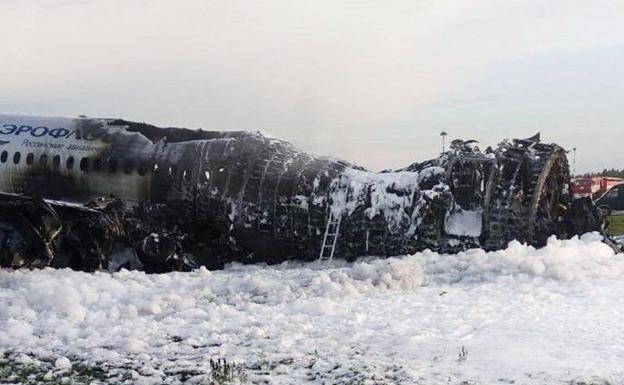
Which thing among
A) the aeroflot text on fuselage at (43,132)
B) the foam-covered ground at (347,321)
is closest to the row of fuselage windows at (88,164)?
the aeroflot text on fuselage at (43,132)

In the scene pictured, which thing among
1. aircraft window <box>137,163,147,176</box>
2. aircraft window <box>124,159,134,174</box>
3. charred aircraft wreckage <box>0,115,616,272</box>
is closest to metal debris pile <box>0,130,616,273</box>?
charred aircraft wreckage <box>0,115,616,272</box>

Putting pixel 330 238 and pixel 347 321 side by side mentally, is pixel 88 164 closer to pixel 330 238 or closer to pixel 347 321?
pixel 330 238

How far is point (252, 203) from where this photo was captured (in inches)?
575

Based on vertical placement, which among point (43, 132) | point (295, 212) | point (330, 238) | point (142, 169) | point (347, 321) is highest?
point (43, 132)

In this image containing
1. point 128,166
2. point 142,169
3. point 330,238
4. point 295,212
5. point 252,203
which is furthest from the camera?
point 128,166

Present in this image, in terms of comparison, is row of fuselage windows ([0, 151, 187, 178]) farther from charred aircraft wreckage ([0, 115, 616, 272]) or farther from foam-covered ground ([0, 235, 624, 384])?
foam-covered ground ([0, 235, 624, 384])

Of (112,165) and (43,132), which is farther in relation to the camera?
(43,132)

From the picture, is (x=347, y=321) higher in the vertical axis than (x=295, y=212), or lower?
lower

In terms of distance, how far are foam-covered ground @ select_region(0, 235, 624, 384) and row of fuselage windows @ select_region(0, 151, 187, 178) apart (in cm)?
357

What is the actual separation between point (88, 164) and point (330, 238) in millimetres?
5146

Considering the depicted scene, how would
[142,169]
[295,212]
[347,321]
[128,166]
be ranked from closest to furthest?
[347,321]
[295,212]
[142,169]
[128,166]

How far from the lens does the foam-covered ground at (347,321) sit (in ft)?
23.7

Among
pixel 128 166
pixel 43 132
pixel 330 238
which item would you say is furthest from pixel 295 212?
pixel 43 132

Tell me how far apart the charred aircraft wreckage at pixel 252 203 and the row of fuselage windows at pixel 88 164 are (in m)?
0.02
